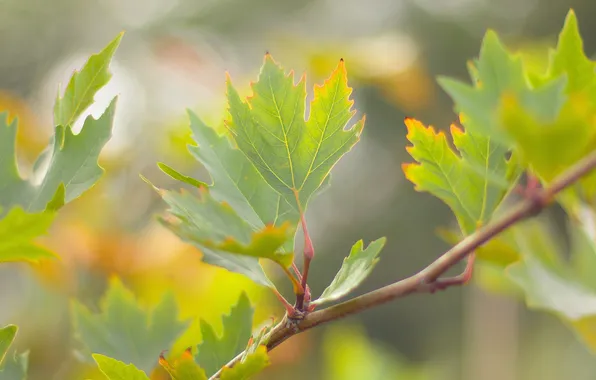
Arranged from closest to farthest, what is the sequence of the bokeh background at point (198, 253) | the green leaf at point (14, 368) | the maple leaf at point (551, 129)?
the maple leaf at point (551, 129), the green leaf at point (14, 368), the bokeh background at point (198, 253)

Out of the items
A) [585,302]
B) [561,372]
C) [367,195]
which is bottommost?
[561,372]

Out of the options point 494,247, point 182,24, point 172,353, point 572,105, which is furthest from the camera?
point 182,24

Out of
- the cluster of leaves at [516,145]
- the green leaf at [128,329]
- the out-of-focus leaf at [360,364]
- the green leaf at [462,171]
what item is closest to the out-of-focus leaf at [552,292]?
the cluster of leaves at [516,145]

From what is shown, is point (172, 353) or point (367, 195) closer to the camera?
point (172, 353)

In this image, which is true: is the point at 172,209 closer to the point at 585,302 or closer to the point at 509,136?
the point at 509,136

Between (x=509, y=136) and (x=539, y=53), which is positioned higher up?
(x=509, y=136)

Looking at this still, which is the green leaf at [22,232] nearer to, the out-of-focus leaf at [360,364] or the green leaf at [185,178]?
the green leaf at [185,178]

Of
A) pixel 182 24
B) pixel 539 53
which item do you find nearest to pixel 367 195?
pixel 182 24
